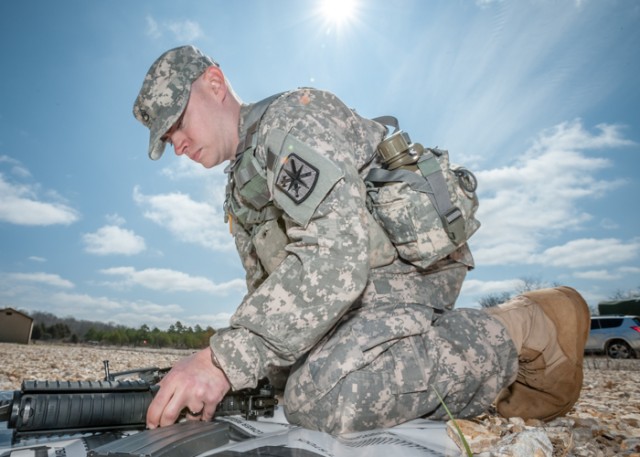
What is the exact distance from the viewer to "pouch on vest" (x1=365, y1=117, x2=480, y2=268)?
231cm

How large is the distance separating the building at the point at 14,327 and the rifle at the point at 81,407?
30574 millimetres

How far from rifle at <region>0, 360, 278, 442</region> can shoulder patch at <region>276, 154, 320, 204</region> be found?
1.08 metres

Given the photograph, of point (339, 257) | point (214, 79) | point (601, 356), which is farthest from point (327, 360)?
point (601, 356)

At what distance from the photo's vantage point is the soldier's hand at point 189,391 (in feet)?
6.25

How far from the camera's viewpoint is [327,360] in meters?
2.08

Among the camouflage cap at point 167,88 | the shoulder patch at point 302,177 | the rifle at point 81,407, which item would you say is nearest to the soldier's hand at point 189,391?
the rifle at point 81,407

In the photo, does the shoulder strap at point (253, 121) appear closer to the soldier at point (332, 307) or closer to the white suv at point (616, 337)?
the soldier at point (332, 307)

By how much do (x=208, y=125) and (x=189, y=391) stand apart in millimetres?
1636

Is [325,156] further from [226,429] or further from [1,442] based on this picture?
[1,442]

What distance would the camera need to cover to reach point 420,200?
2.31 metres

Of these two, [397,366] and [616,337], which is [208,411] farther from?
[616,337]

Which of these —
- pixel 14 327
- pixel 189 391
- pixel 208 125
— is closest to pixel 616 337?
pixel 208 125

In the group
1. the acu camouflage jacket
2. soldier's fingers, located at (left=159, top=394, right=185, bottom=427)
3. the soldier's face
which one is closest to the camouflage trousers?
the acu camouflage jacket

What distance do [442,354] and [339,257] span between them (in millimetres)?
835
